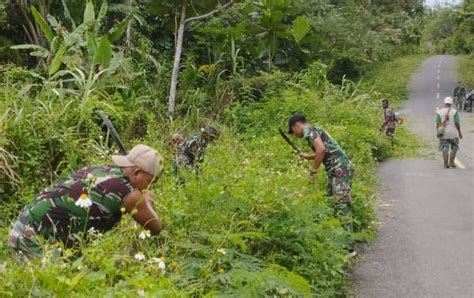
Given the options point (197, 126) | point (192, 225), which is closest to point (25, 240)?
point (192, 225)

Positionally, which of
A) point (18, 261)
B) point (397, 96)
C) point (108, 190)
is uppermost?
point (108, 190)

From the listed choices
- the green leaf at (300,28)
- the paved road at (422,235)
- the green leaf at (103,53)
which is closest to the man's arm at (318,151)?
the paved road at (422,235)

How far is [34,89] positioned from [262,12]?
953 centimetres

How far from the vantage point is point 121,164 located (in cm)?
463

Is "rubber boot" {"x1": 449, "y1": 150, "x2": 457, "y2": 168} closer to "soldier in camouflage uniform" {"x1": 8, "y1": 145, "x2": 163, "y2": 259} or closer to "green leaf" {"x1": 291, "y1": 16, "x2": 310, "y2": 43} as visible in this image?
"green leaf" {"x1": 291, "y1": 16, "x2": 310, "y2": 43}

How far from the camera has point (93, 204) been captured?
448 centimetres

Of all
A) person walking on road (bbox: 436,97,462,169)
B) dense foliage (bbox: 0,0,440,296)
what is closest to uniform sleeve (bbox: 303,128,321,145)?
dense foliage (bbox: 0,0,440,296)

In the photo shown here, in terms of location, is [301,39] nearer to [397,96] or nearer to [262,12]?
[262,12]

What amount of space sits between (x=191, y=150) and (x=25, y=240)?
4.88 metres

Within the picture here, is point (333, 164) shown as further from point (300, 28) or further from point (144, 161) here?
point (300, 28)

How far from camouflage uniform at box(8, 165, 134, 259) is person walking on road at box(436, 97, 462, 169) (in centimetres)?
1174

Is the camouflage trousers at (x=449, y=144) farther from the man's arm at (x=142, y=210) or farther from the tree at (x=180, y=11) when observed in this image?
the man's arm at (x=142, y=210)

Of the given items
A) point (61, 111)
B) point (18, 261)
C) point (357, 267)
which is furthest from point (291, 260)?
point (61, 111)

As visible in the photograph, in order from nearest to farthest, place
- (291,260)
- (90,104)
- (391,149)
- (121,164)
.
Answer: (121,164)
(291,260)
(90,104)
(391,149)
